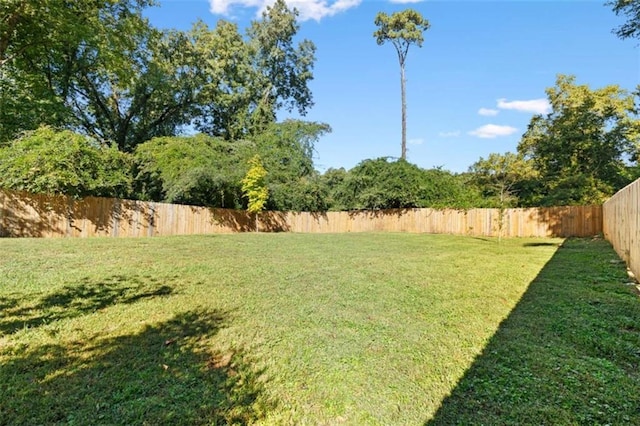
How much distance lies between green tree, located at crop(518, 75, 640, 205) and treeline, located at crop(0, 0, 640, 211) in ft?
0.24

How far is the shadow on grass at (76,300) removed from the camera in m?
3.32

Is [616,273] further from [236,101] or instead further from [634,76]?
[236,101]

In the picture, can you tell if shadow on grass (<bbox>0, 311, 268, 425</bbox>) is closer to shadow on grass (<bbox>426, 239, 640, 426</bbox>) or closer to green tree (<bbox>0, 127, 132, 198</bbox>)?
shadow on grass (<bbox>426, 239, 640, 426</bbox>)

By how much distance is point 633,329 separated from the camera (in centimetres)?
335

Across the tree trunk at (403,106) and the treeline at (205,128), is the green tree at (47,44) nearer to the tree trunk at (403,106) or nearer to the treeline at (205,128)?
the treeline at (205,128)

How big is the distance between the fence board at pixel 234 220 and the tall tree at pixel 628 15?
6958 mm

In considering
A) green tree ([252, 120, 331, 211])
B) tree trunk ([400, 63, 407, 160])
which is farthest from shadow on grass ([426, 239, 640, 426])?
tree trunk ([400, 63, 407, 160])

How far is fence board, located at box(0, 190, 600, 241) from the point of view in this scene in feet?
34.4

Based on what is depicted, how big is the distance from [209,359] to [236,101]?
24273 mm

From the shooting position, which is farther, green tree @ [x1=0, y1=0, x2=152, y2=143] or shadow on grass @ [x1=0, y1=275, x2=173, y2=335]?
green tree @ [x1=0, y1=0, x2=152, y2=143]

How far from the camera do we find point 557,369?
8.43 ft

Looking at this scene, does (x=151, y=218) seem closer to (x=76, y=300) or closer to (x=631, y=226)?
(x=76, y=300)

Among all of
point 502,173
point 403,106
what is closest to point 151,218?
point 403,106

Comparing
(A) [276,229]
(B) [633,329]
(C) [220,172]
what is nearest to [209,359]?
(B) [633,329]
